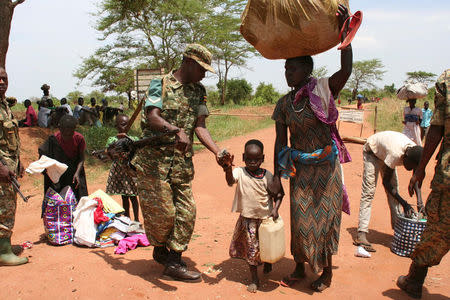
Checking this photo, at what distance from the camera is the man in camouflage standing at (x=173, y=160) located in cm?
314

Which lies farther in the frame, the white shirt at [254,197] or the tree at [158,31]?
the tree at [158,31]

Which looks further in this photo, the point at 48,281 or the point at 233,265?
the point at 233,265

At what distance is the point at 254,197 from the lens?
122 inches

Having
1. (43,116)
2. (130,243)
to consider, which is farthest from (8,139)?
(43,116)

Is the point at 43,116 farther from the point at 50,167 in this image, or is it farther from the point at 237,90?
the point at 237,90

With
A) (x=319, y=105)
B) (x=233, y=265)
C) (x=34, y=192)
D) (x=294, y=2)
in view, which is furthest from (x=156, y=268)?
(x=34, y=192)

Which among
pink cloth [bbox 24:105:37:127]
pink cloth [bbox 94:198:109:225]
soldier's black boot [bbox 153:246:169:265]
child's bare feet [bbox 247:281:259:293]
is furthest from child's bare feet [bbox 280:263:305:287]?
pink cloth [bbox 24:105:37:127]

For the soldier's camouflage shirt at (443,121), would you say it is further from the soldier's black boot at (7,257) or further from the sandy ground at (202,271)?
the soldier's black boot at (7,257)

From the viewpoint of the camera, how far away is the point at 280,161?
121 inches

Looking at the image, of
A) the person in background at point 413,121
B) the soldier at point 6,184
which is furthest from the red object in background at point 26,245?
the person in background at point 413,121

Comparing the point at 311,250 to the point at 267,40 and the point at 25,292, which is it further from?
the point at 25,292

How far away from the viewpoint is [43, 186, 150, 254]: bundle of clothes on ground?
423 centimetres

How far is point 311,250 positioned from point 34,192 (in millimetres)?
7149

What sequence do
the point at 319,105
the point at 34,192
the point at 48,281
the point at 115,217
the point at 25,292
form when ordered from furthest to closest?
the point at 34,192 < the point at 115,217 < the point at 48,281 < the point at 25,292 < the point at 319,105
